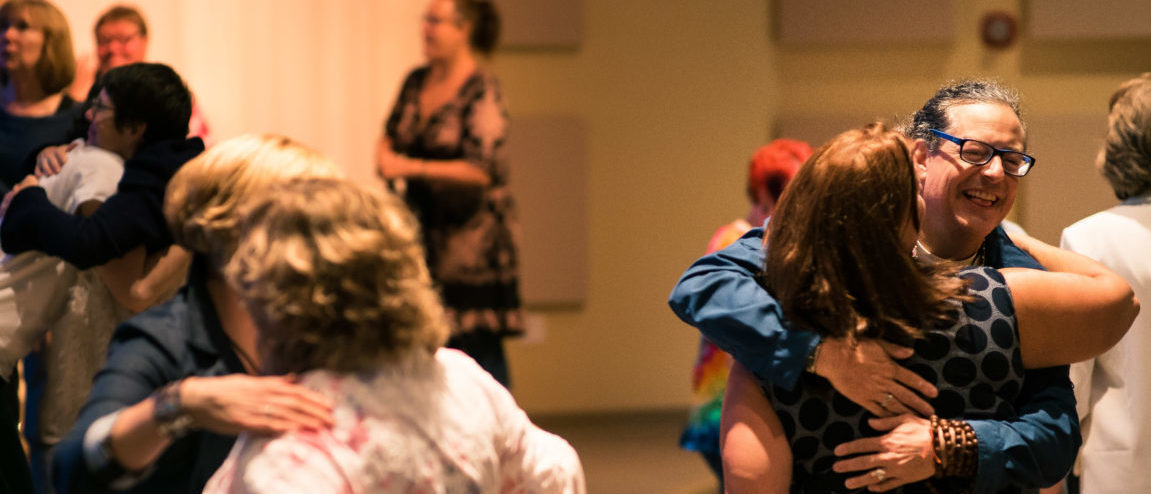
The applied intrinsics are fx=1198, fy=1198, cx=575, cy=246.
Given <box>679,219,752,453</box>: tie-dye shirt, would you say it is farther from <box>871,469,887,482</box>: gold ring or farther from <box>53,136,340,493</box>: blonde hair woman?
<box>53,136,340,493</box>: blonde hair woman

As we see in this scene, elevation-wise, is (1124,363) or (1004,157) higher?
(1004,157)

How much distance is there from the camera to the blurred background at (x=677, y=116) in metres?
6.39

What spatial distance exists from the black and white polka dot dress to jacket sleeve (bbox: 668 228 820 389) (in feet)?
0.19

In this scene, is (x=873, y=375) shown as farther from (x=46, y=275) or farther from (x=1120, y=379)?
(x=46, y=275)

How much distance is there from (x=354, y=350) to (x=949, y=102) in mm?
1254

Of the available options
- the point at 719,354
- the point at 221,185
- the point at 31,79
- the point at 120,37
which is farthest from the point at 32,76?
the point at 221,185

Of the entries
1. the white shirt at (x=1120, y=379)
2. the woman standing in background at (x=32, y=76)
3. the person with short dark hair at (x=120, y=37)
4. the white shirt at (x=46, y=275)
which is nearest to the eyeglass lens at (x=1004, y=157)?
the white shirt at (x=1120, y=379)

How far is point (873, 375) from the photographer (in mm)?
1784

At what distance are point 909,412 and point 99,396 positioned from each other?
1.19m

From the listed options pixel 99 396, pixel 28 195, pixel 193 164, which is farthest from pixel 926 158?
pixel 28 195

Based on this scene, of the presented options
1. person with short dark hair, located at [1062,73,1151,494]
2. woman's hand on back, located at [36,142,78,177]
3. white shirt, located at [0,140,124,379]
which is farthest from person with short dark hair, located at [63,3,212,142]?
person with short dark hair, located at [1062,73,1151,494]

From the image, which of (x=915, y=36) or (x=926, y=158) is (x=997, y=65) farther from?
(x=926, y=158)

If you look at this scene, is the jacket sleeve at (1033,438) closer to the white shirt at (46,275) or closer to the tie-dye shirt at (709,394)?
the tie-dye shirt at (709,394)

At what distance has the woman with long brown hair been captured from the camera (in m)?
1.79
